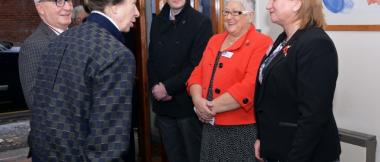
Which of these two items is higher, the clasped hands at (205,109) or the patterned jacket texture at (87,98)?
the patterned jacket texture at (87,98)

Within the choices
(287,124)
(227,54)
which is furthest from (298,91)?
(227,54)

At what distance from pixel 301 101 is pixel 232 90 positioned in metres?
0.64

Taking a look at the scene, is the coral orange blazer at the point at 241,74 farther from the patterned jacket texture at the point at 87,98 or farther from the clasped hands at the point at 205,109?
the patterned jacket texture at the point at 87,98

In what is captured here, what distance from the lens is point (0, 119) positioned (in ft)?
20.6

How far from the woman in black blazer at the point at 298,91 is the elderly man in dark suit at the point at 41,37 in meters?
1.01

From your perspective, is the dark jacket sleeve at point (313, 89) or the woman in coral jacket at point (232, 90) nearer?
the dark jacket sleeve at point (313, 89)

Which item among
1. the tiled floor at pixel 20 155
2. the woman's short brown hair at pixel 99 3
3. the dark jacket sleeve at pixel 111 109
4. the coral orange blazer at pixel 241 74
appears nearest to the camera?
the dark jacket sleeve at pixel 111 109

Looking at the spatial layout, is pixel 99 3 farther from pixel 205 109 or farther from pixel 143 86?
pixel 143 86

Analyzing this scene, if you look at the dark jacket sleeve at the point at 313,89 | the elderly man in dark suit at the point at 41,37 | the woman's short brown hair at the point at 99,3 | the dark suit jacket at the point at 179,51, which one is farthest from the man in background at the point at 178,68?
the woman's short brown hair at the point at 99,3

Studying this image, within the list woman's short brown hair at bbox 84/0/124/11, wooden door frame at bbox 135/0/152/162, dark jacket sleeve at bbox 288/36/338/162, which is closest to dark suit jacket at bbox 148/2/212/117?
wooden door frame at bbox 135/0/152/162

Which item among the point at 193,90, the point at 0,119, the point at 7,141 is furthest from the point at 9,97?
the point at 193,90

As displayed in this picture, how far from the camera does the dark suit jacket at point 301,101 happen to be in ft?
4.80

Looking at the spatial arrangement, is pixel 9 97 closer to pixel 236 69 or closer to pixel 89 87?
pixel 236 69

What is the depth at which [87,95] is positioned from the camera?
46.4 inches
